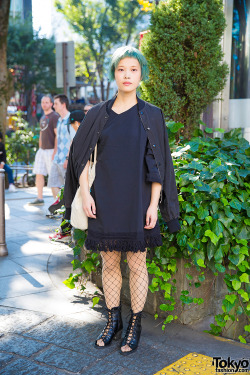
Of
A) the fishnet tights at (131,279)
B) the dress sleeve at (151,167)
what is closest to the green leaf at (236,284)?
the fishnet tights at (131,279)

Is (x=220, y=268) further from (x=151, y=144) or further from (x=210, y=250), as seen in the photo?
(x=151, y=144)

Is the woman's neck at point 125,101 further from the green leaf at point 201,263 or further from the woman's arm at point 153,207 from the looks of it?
the green leaf at point 201,263

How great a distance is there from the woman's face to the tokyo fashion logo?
180cm

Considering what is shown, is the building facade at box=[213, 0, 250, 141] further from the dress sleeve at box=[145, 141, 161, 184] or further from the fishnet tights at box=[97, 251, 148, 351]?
the fishnet tights at box=[97, 251, 148, 351]

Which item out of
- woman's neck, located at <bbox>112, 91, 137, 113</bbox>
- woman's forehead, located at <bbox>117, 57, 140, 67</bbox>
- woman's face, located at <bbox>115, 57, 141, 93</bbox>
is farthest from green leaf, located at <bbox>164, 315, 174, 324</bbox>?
woman's forehead, located at <bbox>117, 57, 140, 67</bbox>

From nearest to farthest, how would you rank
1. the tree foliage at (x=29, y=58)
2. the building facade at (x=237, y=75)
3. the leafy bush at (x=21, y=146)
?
the building facade at (x=237, y=75), the leafy bush at (x=21, y=146), the tree foliage at (x=29, y=58)

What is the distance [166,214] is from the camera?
3.17m

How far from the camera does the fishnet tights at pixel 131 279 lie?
313cm

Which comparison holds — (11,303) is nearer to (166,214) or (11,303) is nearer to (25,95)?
(166,214)

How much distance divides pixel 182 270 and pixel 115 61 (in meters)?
1.57

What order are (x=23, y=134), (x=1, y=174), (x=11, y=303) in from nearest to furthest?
(x=11, y=303)
(x=1, y=174)
(x=23, y=134)

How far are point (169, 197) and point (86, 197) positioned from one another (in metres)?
0.56

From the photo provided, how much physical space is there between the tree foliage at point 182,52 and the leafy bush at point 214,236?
1687 mm

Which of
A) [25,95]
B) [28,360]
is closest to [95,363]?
[28,360]
